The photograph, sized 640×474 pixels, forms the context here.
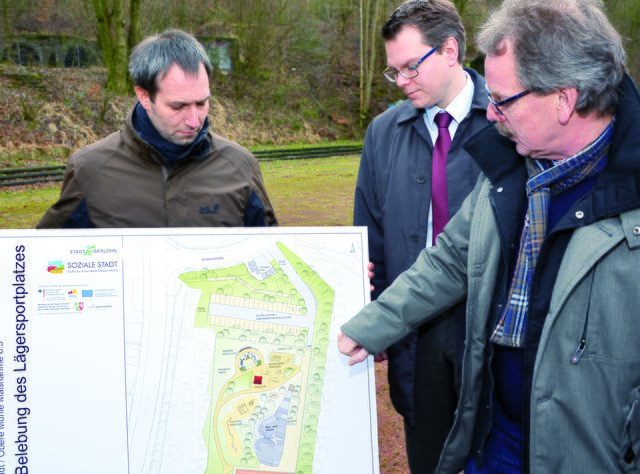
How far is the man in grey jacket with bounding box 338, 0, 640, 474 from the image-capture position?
1.84 meters

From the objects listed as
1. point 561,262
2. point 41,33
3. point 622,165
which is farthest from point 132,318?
point 41,33

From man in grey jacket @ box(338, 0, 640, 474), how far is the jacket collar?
626mm

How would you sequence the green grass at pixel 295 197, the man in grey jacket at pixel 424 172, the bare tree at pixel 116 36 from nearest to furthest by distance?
1. the man in grey jacket at pixel 424 172
2. the green grass at pixel 295 197
3. the bare tree at pixel 116 36

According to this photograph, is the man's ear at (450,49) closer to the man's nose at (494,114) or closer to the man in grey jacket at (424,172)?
the man in grey jacket at (424,172)

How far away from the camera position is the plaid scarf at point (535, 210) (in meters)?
1.99

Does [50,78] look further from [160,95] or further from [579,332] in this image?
[579,332]

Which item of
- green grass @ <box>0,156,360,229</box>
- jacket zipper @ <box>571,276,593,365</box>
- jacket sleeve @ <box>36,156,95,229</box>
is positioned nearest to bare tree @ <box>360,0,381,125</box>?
green grass @ <box>0,156,360,229</box>

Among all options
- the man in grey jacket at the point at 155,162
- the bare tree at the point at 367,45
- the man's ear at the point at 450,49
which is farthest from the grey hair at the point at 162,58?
the bare tree at the point at 367,45

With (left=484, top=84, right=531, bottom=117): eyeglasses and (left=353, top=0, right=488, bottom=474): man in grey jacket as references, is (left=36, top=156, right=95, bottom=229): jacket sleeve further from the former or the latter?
(left=484, top=84, right=531, bottom=117): eyeglasses

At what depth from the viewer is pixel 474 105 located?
2.96 metres

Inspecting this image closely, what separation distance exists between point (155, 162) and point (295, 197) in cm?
1015

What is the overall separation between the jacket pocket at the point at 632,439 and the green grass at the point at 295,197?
8.25 m

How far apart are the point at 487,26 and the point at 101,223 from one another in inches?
68.6

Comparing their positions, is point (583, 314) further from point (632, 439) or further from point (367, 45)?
point (367, 45)
